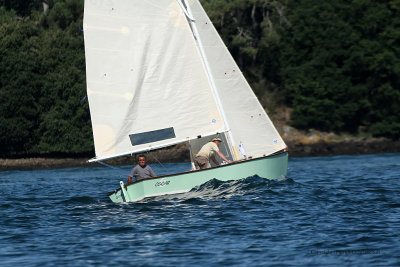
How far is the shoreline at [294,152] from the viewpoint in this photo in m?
68.9

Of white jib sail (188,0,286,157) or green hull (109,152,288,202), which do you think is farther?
white jib sail (188,0,286,157)

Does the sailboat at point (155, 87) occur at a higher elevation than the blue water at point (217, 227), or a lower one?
higher

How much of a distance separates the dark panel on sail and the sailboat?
0.04 metres

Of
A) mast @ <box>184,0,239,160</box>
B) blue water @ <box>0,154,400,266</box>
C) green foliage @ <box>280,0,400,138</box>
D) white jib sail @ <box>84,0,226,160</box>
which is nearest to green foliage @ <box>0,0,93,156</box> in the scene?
green foliage @ <box>280,0,400,138</box>

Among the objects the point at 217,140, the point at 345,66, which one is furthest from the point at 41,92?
the point at 217,140

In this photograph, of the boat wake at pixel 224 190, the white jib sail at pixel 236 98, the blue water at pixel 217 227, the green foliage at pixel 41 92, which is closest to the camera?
the blue water at pixel 217 227

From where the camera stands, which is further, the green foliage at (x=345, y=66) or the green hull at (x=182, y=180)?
the green foliage at (x=345, y=66)

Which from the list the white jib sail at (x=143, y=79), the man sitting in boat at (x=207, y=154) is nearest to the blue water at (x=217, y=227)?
the man sitting in boat at (x=207, y=154)

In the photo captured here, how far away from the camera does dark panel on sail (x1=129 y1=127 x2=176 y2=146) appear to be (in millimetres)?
30141

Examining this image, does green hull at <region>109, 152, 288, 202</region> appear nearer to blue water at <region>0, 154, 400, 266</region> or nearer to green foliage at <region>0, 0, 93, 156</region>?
blue water at <region>0, 154, 400, 266</region>

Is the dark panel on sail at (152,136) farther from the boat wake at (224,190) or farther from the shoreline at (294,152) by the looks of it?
the shoreline at (294,152)

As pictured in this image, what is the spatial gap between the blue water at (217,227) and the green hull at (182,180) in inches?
11.6

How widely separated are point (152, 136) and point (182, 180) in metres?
2.69

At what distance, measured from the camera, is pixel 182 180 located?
2858 cm
